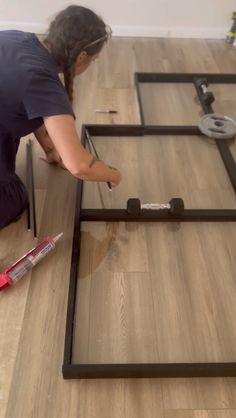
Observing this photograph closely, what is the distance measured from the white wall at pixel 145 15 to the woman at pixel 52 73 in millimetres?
2109

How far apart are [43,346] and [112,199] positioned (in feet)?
2.67

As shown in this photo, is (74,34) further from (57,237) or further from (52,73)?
(57,237)

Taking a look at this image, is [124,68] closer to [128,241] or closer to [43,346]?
[128,241]

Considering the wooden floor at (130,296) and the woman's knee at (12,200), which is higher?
the woman's knee at (12,200)

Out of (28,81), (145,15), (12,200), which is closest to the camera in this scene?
(28,81)

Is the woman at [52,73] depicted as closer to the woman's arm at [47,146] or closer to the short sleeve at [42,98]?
the short sleeve at [42,98]

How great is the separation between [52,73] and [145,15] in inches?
95.2

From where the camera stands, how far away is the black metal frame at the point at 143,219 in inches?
48.6

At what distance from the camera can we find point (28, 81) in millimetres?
1135

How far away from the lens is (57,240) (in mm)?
1659

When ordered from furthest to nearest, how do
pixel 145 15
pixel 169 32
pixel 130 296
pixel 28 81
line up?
1. pixel 169 32
2. pixel 145 15
3. pixel 130 296
4. pixel 28 81

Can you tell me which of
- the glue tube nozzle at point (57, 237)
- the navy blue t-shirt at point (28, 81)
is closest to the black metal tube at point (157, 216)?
the glue tube nozzle at point (57, 237)

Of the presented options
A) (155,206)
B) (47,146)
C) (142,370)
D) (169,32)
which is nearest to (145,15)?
(169,32)

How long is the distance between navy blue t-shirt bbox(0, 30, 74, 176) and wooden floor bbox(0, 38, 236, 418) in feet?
2.23
